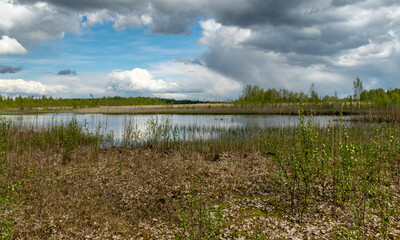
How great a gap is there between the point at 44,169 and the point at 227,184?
7732 mm

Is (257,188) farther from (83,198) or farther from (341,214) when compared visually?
(83,198)

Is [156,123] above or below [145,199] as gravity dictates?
above

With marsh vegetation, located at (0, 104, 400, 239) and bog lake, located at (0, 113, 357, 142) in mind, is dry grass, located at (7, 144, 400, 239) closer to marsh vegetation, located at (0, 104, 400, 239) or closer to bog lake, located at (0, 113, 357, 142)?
marsh vegetation, located at (0, 104, 400, 239)

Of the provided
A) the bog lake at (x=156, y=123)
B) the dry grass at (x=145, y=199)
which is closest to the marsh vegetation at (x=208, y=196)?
the dry grass at (x=145, y=199)

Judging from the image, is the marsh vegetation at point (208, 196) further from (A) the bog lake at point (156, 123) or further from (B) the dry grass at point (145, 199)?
(A) the bog lake at point (156, 123)

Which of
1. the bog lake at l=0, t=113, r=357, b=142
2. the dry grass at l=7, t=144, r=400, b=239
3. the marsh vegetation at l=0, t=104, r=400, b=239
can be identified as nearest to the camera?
the marsh vegetation at l=0, t=104, r=400, b=239

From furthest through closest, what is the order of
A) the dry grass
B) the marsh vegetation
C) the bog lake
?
the bog lake → the dry grass → the marsh vegetation

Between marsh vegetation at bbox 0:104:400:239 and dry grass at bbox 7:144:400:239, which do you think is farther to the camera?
dry grass at bbox 7:144:400:239

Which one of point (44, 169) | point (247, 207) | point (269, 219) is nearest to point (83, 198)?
point (44, 169)

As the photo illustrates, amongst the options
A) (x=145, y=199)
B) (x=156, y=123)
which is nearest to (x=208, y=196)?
(x=145, y=199)

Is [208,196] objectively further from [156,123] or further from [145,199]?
[156,123]

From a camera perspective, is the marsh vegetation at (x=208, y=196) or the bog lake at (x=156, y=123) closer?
the marsh vegetation at (x=208, y=196)

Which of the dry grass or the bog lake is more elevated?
the bog lake

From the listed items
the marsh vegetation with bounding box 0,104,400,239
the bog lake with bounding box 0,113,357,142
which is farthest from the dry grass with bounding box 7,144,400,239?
the bog lake with bounding box 0,113,357,142
